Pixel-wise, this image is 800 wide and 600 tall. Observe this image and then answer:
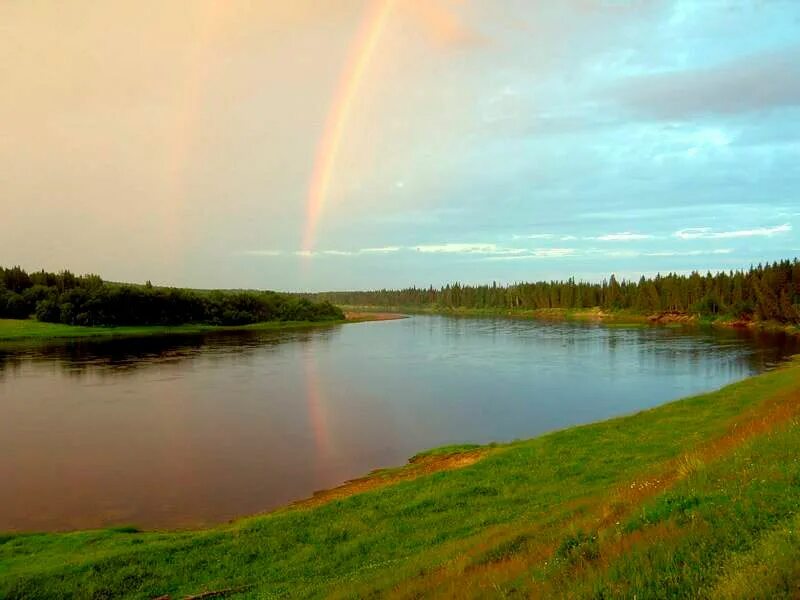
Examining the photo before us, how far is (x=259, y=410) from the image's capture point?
45.2 metres

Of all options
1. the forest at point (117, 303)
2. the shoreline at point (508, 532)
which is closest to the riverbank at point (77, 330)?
the forest at point (117, 303)

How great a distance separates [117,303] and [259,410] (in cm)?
9632

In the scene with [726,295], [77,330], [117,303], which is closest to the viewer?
[77,330]

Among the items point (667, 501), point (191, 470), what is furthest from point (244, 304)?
point (667, 501)

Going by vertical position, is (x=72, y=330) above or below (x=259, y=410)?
above

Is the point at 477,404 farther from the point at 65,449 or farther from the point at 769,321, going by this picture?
the point at 769,321

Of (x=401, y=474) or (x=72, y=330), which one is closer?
(x=401, y=474)

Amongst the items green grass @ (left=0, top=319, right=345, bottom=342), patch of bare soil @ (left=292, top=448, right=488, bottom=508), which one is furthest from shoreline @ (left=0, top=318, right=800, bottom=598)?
green grass @ (left=0, top=319, right=345, bottom=342)

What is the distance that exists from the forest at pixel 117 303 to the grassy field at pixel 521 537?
118 meters

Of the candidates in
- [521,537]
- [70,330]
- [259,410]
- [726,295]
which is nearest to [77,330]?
[70,330]

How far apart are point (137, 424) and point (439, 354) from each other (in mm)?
54378

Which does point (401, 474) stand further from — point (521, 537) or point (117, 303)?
point (117, 303)

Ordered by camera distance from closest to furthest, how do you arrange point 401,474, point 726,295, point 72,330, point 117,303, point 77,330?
point 401,474
point 72,330
point 77,330
point 117,303
point 726,295

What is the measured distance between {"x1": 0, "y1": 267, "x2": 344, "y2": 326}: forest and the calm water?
33.9 m
